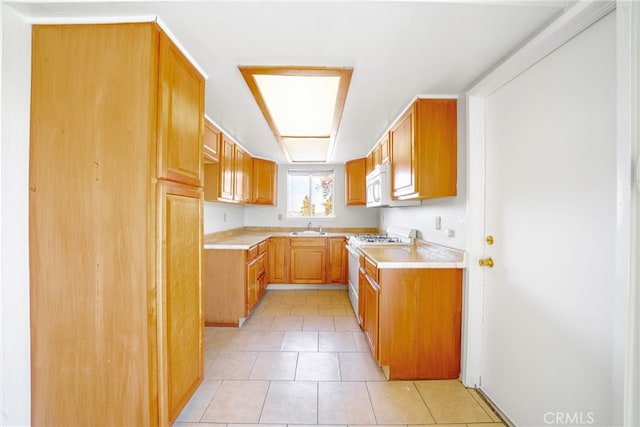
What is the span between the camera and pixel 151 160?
123 cm

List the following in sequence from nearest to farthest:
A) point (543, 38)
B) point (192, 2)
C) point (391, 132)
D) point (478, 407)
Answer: point (192, 2) < point (543, 38) < point (478, 407) < point (391, 132)

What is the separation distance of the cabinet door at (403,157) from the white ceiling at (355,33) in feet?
1.14

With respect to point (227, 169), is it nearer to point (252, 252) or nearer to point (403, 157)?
point (252, 252)

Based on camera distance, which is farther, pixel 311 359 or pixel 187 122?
pixel 311 359

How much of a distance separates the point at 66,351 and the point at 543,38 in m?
2.74

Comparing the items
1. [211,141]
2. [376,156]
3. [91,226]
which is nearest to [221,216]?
[211,141]

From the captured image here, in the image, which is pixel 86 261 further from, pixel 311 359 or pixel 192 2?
pixel 311 359

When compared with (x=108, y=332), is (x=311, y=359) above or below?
below

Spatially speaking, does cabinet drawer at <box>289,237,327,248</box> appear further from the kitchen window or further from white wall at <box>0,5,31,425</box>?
white wall at <box>0,5,31,425</box>

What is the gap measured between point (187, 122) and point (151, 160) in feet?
1.30

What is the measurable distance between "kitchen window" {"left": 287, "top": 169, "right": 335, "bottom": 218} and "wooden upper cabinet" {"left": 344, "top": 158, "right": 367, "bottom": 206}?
0.50 meters

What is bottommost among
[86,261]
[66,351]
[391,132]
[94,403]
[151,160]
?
[94,403]

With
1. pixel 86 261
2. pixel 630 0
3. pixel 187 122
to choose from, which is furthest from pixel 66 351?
pixel 630 0

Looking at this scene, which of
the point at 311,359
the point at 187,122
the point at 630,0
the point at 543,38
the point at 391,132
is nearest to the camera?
the point at 630,0
